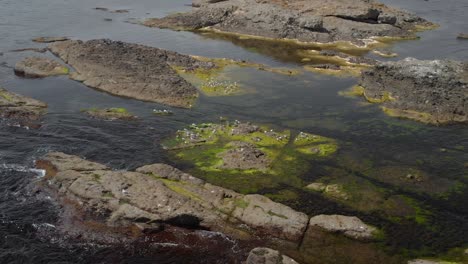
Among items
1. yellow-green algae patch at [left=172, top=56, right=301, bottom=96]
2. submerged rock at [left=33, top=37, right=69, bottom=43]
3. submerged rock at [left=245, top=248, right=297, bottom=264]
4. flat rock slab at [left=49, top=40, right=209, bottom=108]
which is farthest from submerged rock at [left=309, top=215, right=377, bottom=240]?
submerged rock at [left=33, top=37, right=69, bottom=43]

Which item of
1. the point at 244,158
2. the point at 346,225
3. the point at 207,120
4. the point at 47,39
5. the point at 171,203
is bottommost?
the point at 346,225

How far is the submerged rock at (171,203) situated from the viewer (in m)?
23.4

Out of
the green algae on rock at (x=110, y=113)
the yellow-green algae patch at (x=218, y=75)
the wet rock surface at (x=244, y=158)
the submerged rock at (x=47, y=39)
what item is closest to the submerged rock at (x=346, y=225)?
the wet rock surface at (x=244, y=158)

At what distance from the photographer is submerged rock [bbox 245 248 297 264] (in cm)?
1992

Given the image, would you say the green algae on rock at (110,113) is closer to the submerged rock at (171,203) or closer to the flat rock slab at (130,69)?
the flat rock slab at (130,69)

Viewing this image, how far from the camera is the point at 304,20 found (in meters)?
68.6

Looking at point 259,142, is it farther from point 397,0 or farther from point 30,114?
point 397,0

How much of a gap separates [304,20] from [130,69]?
32.4m

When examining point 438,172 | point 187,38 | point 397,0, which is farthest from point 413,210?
point 397,0

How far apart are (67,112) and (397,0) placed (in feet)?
290

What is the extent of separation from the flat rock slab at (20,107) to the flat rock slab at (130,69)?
6.72 metres

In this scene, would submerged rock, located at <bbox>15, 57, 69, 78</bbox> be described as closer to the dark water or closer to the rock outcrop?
the dark water

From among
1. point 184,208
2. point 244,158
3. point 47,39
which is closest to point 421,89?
point 244,158

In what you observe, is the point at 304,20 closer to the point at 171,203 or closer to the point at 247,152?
the point at 247,152
